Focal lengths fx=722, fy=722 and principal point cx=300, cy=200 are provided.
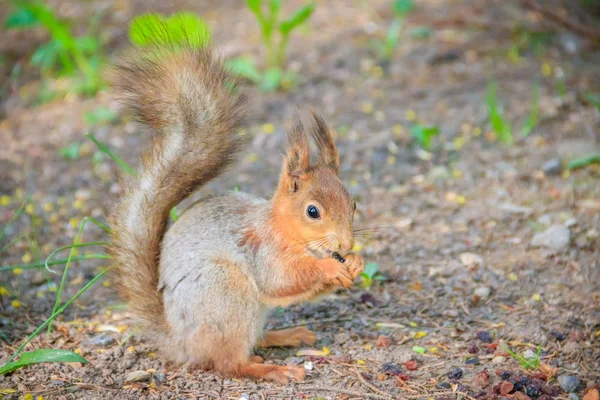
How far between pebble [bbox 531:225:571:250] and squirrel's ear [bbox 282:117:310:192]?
1.32 metres

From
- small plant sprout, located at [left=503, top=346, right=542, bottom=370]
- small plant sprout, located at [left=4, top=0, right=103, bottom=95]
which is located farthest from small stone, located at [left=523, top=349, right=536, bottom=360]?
small plant sprout, located at [left=4, top=0, right=103, bottom=95]

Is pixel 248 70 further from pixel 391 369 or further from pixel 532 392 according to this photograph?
pixel 532 392

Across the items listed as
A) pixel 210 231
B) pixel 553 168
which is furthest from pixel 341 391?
pixel 553 168

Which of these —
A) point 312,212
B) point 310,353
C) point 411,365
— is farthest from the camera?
point 310,353

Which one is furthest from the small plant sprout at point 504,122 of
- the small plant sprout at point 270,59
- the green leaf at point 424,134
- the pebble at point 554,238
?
the small plant sprout at point 270,59

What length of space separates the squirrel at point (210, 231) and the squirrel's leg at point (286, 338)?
13 centimetres

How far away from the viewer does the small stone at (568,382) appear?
2.30 m

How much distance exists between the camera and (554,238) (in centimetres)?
316

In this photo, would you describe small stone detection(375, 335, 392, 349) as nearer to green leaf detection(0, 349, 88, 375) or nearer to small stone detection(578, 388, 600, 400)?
small stone detection(578, 388, 600, 400)

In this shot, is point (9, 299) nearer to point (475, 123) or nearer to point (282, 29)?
point (282, 29)

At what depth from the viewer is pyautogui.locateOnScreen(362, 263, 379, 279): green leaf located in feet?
9.70

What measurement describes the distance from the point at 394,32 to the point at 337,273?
316 centimetres

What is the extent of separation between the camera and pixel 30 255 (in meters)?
3.25

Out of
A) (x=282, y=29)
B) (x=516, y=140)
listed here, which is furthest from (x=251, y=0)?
(x=516, y=140)
